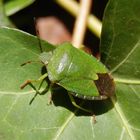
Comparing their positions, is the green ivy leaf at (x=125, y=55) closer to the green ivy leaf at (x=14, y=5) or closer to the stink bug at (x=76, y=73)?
the stink bug at (x=76, y=73)

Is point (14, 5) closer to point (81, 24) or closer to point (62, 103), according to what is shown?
point (81, 24)

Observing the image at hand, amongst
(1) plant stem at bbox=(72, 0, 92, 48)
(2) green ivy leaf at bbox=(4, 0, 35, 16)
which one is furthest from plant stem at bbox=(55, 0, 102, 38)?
(2) green ivy leaf at bbox=(4, 0, 35, 16)

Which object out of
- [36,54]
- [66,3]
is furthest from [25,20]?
[36,54]

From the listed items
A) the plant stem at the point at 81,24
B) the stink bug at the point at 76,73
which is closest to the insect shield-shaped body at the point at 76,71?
the stink bug at the point at 76,73

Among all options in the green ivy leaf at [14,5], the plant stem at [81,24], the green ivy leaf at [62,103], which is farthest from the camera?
the green ivy leaf at [14,5]

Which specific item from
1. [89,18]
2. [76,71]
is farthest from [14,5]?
[76,71]

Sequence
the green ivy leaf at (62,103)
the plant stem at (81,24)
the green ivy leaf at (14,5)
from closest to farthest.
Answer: the green ivy leaf at (62,103) < the plant stem at (81,24) < the green ivy leaf at (14,5)

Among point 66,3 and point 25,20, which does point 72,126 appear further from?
point 25,20
